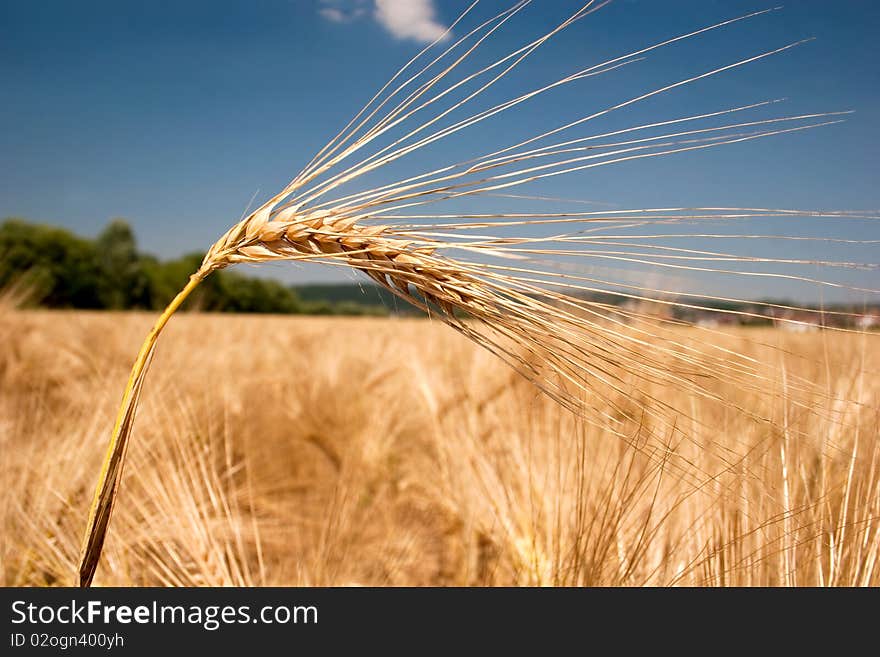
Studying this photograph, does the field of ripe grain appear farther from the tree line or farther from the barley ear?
the tree line

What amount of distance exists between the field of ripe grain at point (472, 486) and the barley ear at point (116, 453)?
339 mm

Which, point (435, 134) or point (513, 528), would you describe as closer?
point (435, 134)

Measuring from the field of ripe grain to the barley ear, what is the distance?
0.34m

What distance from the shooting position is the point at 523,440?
1.78m

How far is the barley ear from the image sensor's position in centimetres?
75

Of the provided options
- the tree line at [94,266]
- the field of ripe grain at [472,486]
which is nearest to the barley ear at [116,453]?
the field of ripe grain at [472,486]

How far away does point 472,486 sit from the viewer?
185 centimetres

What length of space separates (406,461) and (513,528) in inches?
70.2

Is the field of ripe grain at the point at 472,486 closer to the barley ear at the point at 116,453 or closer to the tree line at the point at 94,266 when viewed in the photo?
the barley ear at the point at 116,453

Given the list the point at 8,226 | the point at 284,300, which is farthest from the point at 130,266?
the point at 284,300

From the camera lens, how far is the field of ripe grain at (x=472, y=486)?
95 centimetres

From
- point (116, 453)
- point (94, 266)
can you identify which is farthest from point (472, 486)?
point (94, 266)
